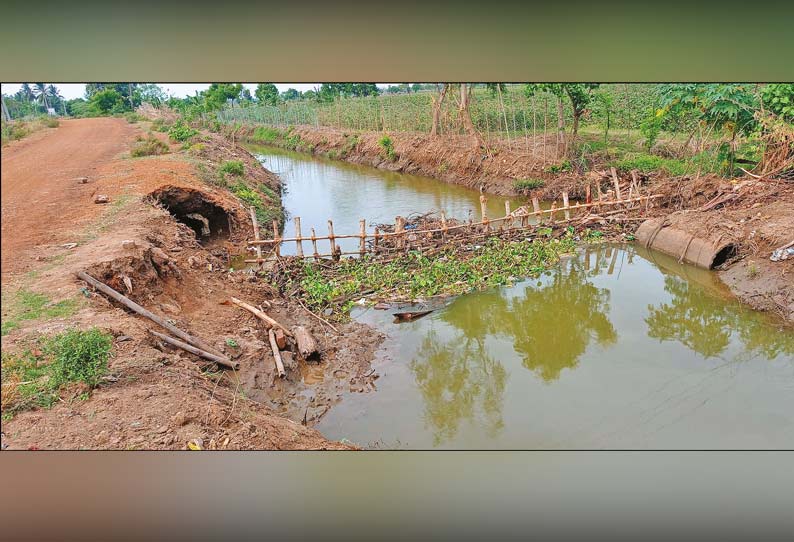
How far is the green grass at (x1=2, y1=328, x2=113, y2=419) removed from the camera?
7.88ft

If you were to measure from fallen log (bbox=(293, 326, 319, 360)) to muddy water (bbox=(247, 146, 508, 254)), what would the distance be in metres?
0.72

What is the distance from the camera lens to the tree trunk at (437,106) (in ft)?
11.4

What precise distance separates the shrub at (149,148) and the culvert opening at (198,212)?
0.41m

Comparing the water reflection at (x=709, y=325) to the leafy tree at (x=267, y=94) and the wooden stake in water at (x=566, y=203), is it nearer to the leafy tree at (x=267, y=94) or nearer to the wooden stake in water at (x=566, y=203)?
the wooden stake in water at (x=566, y=203)

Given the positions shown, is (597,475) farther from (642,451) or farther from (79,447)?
(79,447)

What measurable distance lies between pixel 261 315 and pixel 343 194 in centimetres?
120

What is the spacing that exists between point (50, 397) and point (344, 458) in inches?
58.7

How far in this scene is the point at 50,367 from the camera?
252cm

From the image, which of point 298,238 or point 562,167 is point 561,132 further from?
point 298,238

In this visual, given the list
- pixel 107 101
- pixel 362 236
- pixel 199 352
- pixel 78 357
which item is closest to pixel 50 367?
pixel 78 357

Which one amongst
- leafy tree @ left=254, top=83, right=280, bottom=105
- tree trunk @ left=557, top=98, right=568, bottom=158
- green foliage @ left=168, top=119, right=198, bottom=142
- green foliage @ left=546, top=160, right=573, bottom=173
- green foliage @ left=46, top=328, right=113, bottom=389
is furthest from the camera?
green foliage @ left=546, top=160, right=573, bottom=173

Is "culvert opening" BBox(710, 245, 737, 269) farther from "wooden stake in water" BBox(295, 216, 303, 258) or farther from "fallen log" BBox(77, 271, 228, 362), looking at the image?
"fallen log" BBox(77, 271, 228, 362)

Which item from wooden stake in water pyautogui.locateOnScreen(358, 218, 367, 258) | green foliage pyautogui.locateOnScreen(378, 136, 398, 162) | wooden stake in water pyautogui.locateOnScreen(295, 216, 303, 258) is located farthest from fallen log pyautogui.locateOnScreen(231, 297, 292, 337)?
green foliage pyautogui.locateOnScreen(378, 136, 398, 162)
